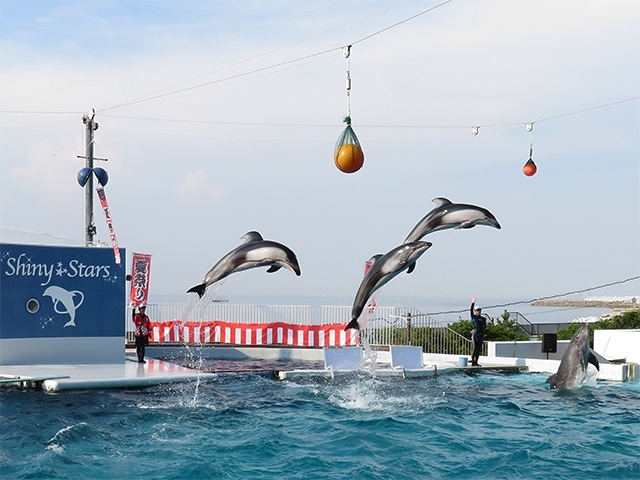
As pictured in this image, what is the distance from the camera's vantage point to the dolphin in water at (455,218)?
985cm

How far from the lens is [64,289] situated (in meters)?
17.5

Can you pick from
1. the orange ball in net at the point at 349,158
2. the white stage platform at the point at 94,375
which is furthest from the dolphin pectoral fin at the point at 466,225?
the white stage platform at the point at 94,375

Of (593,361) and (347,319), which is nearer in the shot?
(593,361)

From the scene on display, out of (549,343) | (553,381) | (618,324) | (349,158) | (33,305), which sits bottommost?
(553,381)

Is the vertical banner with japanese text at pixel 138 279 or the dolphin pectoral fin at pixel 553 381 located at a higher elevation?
the vertical banner with japanese text at pixel 138 279

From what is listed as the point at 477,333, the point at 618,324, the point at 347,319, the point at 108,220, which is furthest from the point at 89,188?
the point at 618,324

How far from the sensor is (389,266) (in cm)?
1009

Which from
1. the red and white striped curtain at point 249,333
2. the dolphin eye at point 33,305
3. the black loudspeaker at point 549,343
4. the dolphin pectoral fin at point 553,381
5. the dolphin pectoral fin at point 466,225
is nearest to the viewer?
the dolphin pectoral fin at point 466,225

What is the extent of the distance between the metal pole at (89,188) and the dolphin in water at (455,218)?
11.1 meters

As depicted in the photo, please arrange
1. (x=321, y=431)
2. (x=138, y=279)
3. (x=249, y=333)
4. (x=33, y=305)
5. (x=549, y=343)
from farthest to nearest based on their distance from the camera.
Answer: (x=249, y=333)
(x=138, y=279)
(x=549, y=343)
(x=33, y=305)
(x=321, y=431)

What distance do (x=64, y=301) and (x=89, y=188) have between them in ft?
11.7

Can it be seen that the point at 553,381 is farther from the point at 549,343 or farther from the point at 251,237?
the point at 251,237

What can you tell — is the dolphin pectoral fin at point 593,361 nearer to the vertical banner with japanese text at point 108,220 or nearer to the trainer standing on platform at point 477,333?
the trainer standing on platform at point 477,333

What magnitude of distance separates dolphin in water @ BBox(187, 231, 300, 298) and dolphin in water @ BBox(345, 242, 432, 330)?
1.09 m
